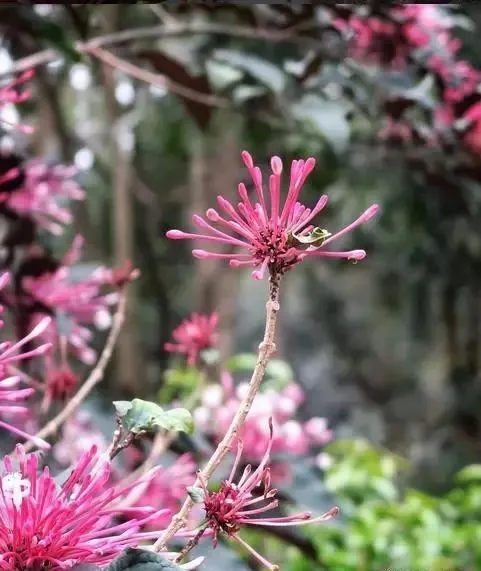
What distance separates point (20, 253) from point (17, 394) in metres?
0.46

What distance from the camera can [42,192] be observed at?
725 mm

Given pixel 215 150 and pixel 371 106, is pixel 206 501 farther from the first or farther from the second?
pixel 215 150

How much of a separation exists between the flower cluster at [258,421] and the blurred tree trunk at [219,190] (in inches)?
28.1

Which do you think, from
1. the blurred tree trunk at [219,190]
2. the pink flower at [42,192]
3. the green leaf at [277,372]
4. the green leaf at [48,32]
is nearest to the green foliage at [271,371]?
the green leaf at [277,372]

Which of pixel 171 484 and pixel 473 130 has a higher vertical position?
pixel 473 130

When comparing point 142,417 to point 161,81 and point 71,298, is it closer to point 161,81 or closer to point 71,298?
point 71,298

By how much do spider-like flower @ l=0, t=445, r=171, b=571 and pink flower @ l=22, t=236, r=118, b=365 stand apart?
0.35m

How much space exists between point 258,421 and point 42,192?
0.97 ft

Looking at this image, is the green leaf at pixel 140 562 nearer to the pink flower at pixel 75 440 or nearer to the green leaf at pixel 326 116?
the pink flower at pixel 75 440

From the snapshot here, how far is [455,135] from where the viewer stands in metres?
0.86

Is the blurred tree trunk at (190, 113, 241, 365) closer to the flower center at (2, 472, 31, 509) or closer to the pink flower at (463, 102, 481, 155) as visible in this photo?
the pink flower at (463, 102, 481, 155)

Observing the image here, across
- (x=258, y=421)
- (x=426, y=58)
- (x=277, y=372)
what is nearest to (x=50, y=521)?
(x=258, y=421)

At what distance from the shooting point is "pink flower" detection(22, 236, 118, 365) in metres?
0.66

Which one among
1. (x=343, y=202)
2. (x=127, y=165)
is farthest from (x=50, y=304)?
(x=343, y=202)
